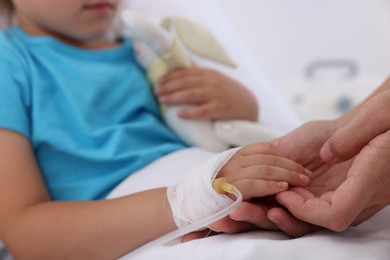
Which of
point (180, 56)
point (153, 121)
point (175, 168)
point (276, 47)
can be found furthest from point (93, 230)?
point (276, 47)

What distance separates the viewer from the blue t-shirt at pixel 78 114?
37.0 inches

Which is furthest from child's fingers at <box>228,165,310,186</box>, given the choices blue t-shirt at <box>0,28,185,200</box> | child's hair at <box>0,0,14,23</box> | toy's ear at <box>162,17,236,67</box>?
child's hair at <box>0,0,14,23</box>

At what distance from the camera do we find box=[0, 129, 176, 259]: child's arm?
749mm

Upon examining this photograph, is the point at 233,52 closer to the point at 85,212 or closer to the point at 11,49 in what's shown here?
the point at 11,49

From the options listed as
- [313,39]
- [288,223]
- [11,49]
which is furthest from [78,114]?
[313,39]

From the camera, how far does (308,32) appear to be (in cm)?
235

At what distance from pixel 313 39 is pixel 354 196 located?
182 centimetres

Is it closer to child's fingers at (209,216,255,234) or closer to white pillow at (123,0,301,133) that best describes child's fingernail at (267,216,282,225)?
child's fingers at (209,216,255,234)

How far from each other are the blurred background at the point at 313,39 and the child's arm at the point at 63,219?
4.65ft

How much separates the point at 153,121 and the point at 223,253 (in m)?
0.48

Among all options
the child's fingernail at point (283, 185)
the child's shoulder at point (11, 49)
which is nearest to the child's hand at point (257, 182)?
the child's fingernail at point (283, 185)

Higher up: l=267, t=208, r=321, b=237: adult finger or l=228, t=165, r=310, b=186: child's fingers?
l=228, t=165, r=310, b=186: child's fingers

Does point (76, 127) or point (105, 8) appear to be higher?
point (105, 8)

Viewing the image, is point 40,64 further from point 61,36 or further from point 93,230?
point 93,230
